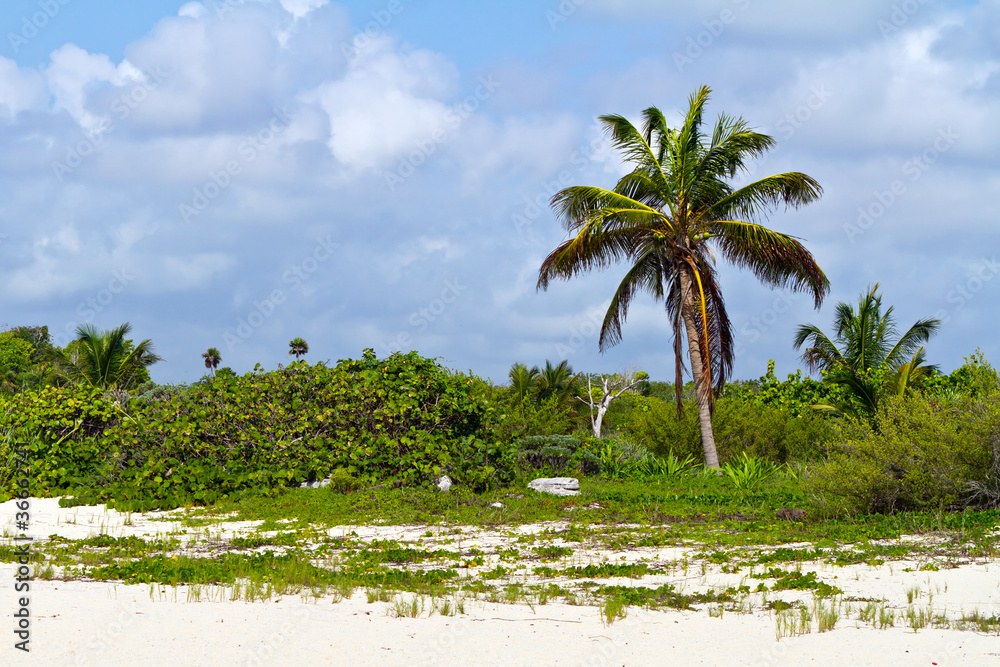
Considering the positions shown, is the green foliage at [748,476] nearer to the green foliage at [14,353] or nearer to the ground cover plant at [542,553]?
the ground cover plant at [542,553]

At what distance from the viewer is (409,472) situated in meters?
14.6

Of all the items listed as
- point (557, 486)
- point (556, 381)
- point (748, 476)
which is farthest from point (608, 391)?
point (557, 486)

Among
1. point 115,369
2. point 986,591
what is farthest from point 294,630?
point 115,369

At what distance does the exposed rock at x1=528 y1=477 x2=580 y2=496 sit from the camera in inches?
563

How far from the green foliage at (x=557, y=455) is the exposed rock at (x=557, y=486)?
2.32 metres

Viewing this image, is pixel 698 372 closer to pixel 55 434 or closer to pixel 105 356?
pixel 55 434

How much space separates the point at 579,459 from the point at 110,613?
41.8ft

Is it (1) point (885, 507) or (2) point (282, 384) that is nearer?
(1) point (885, 507)

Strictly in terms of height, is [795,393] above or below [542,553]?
above

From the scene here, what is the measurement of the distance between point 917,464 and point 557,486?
5920 millimetres

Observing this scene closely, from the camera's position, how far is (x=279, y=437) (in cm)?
1478

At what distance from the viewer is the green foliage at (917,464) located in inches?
425

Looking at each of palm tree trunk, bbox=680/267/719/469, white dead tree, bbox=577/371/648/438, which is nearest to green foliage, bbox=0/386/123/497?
palm tree trunk, bbox=680/267/719/469

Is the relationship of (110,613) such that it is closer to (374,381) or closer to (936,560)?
(936,560)
